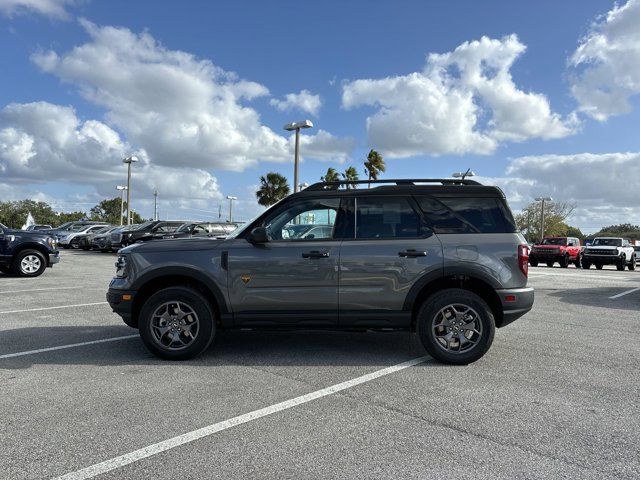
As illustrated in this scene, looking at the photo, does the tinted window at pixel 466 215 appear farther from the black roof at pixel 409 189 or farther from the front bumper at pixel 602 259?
the front bumper at pixel 602 259

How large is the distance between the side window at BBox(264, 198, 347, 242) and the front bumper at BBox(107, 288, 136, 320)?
1.65 m

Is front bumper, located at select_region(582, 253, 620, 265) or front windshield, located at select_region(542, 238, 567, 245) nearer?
front bumper, located at select_region(582, 253, 620, 265)

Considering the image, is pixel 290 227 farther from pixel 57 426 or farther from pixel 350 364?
pixel 57 426

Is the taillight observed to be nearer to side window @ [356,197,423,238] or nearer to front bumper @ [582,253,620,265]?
side window @ [356,197,423,238]

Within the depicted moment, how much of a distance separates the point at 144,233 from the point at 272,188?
22014mm

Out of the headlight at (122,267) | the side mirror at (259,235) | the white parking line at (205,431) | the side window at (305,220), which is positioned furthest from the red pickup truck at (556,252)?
the headlight at (122,267)

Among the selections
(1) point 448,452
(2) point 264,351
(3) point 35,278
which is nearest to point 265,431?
(1) point 448,452

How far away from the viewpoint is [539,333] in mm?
6852

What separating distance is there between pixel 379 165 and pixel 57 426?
35.6m

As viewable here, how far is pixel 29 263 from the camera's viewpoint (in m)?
13.9

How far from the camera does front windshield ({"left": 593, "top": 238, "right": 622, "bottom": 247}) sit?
2549 cm

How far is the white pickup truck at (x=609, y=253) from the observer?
968 inches

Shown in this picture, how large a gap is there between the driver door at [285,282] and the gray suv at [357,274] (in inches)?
0.4

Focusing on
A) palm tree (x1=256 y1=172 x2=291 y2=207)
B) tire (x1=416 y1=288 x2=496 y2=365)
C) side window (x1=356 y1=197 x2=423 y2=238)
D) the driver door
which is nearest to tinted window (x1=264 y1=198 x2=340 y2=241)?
the driver door
